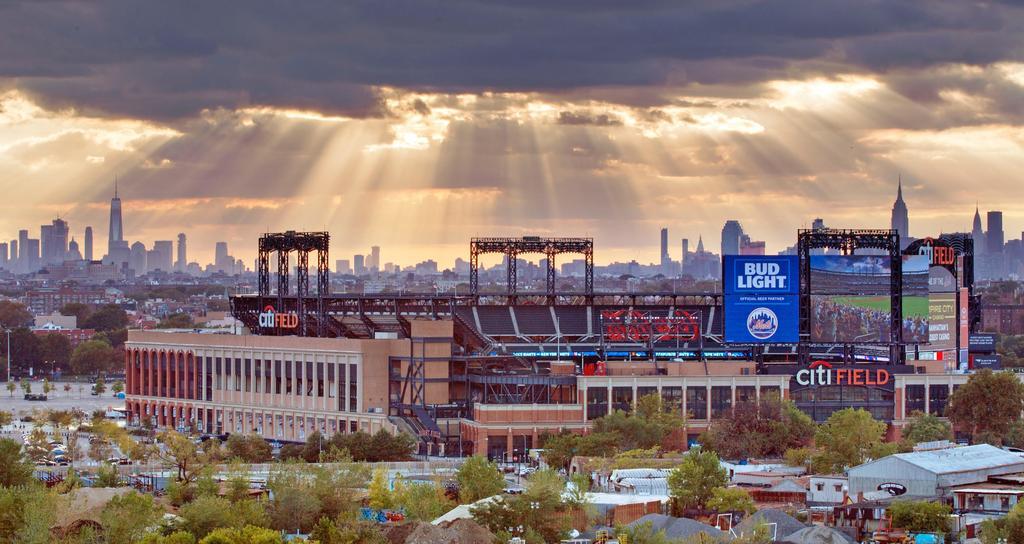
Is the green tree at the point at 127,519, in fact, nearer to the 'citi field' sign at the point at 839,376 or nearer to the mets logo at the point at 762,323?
the 'citi field' sign at the point at 839,376

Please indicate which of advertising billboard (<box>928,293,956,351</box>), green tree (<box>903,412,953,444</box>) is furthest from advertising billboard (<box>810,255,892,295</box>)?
green tree (<box>903,412,953,444</box>)

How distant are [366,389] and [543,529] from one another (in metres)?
68.0

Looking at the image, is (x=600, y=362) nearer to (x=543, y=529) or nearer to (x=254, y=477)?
(x=254, y=477)

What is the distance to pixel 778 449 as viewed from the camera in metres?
136

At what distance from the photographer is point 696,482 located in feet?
337

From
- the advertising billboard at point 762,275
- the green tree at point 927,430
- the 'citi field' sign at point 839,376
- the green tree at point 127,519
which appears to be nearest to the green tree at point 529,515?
the green tree at point 127,519

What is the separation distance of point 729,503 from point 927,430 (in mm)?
44357

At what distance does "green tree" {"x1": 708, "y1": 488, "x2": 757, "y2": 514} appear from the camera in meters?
98.8

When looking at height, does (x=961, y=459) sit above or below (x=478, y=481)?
above

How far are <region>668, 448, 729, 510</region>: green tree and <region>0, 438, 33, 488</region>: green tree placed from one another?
34.5m

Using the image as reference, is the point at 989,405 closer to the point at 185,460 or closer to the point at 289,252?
the point at 185,460

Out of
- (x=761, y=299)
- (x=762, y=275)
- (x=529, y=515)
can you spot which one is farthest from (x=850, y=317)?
(x=529, y=515)

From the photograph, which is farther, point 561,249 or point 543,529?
point 561,249

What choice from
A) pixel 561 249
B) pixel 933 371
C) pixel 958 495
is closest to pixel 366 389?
pixel 561 249
